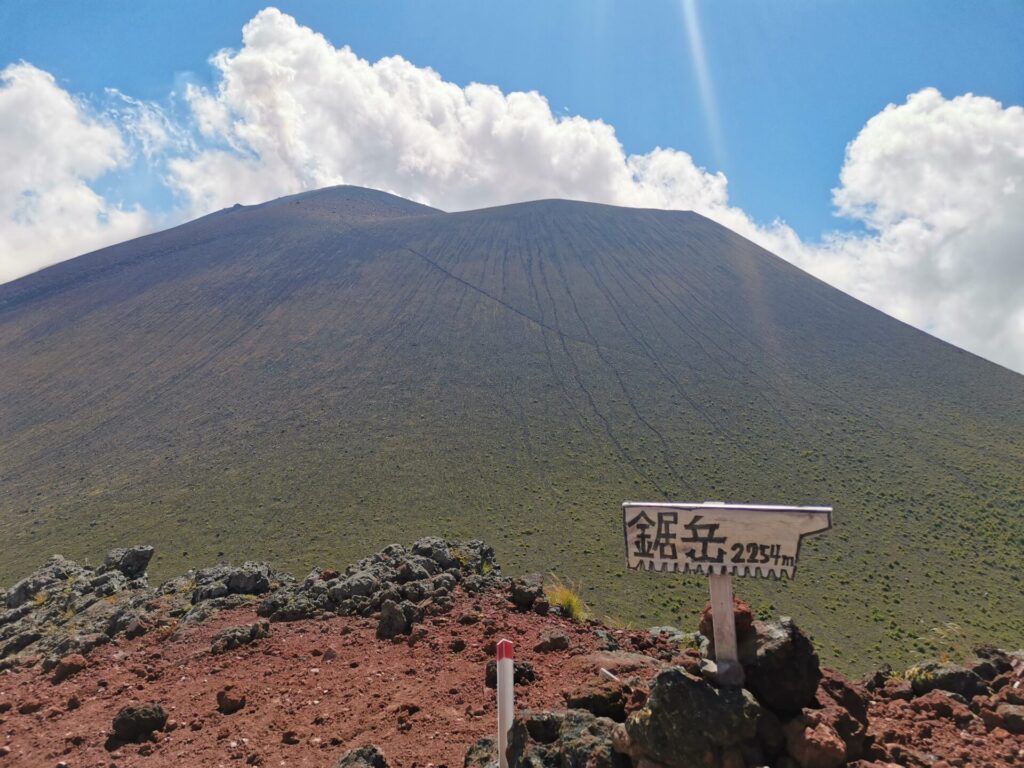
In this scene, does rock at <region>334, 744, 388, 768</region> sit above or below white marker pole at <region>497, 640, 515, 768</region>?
below

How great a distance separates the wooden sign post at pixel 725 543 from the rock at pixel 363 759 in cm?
288

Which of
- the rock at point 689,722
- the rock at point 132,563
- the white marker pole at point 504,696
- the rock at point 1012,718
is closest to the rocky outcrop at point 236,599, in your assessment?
the rock at point 132,563

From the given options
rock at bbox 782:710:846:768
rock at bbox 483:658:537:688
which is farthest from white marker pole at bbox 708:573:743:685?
rock at bbox 483:658:537:688

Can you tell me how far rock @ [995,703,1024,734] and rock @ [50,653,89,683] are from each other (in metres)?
10.6

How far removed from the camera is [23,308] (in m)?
68.8

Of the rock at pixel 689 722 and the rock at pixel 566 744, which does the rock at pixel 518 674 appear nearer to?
the rock at pixel 566 744

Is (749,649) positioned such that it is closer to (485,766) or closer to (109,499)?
(485,766)

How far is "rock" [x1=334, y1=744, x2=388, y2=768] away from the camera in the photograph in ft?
17.2

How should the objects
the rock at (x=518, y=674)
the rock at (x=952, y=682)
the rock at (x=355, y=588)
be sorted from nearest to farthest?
the rock at (x=952, y=682), the rock at (x=518, y=674), the rock at (x=355, y=588)

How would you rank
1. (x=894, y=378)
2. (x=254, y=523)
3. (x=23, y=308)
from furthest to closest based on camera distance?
(x=23, y=308)
(x=894, y=378)
(x=254, y=523)

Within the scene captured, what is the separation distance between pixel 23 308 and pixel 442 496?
211 ft

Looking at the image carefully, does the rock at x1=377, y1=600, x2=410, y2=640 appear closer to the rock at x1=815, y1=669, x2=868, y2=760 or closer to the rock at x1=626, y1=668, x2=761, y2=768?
the rock at x1=626, y1=668, x2=761, y2=768

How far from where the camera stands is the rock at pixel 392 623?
28.6ft

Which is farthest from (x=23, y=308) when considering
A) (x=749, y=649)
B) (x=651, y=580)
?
(x=749, y=649)
